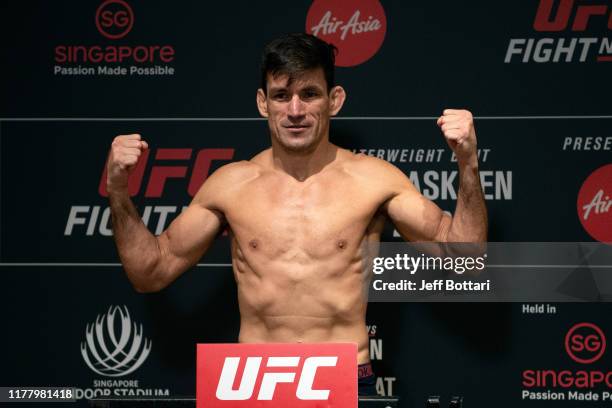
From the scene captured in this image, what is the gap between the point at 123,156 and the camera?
260 centimetres

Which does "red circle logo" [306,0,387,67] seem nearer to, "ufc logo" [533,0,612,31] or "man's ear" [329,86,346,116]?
"man's ear" [329,86,346,116]

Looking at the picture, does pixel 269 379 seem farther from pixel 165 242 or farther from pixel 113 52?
pixel 113 52

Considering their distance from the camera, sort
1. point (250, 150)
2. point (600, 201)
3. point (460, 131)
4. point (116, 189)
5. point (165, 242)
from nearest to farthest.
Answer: point (460, 131) < point (116, 189) < point (165, 242) < point (600, 201) < point (250, 150)

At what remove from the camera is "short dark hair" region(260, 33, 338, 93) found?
2.73 m

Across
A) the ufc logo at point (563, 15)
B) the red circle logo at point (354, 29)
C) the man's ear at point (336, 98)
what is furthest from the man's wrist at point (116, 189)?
the ufc logo at point (563, 15)

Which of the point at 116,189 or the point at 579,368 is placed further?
the point at 579,368

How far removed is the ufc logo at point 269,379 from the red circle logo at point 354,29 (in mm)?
1387

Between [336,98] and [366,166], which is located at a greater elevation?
[336,98]

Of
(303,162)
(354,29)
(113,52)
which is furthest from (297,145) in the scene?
(113,52)

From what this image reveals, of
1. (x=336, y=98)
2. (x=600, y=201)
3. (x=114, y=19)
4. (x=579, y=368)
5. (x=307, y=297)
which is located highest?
(x=114, y=19)

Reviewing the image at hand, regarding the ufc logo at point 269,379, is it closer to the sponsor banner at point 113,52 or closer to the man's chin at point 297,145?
the man's chin at point 297,145

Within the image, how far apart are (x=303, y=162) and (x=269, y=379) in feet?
3.29

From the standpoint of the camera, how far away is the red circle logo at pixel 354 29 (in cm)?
312

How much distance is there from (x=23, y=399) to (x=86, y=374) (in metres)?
0.23
